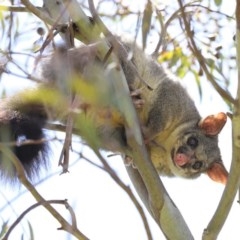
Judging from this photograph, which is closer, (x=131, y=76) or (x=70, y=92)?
(x=70, y=92)

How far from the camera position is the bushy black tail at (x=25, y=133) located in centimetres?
350

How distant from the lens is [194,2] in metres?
3.59

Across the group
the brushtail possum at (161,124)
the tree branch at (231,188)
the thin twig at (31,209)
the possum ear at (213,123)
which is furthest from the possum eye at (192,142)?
the thin twig at (31,209)

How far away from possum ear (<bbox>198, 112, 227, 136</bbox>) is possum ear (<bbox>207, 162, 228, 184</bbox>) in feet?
0.83

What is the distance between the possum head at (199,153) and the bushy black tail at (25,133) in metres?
1.33

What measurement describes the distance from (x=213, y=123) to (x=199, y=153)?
355 mm

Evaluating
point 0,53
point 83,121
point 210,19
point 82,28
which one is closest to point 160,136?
point 210,19

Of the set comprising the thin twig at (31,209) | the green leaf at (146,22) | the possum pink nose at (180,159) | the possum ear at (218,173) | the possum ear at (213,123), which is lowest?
the thin twig at (31,209)

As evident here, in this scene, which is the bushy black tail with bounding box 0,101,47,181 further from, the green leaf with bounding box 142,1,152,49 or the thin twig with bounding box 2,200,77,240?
the green leaf with bounding box 142,1,152,49

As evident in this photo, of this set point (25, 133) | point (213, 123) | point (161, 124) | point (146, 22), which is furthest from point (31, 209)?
point (213, 123)

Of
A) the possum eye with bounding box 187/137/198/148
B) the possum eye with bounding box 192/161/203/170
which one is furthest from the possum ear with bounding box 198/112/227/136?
the possum eye with bounding box 192/161/203/170

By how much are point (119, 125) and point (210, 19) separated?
1.00 metres

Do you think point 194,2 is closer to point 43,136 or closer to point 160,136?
point 43,136

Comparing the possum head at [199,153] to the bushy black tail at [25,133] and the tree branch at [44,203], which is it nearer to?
the bushy black tail at [25,133]
